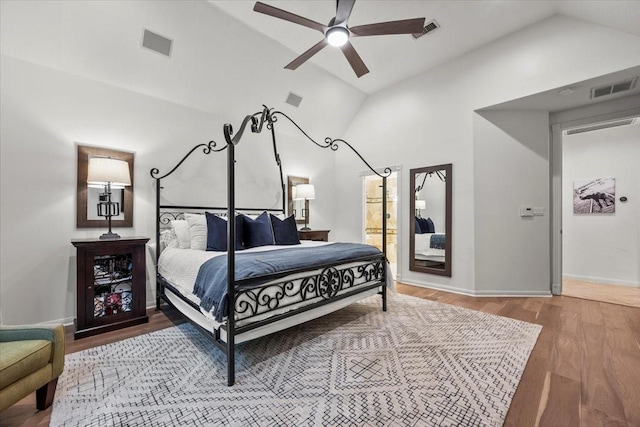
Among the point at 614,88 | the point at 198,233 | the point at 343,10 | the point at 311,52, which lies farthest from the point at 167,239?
the point at 614,88

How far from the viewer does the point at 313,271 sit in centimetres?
259

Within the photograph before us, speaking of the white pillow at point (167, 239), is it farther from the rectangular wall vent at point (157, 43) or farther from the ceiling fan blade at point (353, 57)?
the ceiling fan blade at point (353, 57)

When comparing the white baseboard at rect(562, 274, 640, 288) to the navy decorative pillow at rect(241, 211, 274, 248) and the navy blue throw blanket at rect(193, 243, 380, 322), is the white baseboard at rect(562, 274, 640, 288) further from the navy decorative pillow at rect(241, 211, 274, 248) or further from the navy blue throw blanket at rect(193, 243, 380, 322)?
the navy decorative pillow at rect(241, 211, 274, 248)

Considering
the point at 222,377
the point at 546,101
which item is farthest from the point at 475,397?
the point at 546,101

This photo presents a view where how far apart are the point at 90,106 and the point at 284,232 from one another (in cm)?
273

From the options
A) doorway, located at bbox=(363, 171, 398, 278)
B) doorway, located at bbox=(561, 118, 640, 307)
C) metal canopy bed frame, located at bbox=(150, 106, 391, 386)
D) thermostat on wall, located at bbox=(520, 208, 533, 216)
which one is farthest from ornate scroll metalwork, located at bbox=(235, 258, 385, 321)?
doorway, located at bbox=(561, 118, 640, 307)

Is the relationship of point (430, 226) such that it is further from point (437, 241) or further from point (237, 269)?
point (237, 269)

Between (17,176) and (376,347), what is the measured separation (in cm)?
388

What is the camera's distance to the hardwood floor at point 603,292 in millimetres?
3852

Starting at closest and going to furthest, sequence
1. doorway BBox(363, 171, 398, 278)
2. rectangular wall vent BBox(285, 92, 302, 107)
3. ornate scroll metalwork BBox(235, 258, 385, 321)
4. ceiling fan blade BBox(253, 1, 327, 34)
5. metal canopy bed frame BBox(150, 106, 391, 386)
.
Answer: metal canopy bed frame BBox(150, 106, 391, 386) → ornate scroll metalwork BBox(235, 258, 385, 321) → ceiling fan blade BBox(253, 1, 327, 34) → rectangular wall vent BBox(285, 92, 302, 107) → doorway BBox(363, 171, 398, 278)

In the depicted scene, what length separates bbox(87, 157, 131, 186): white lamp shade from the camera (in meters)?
2.93

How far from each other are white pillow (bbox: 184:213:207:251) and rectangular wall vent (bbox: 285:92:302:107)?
8.40ft

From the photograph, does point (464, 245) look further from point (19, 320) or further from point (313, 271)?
point (19, 320)

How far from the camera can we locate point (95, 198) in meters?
3.25
